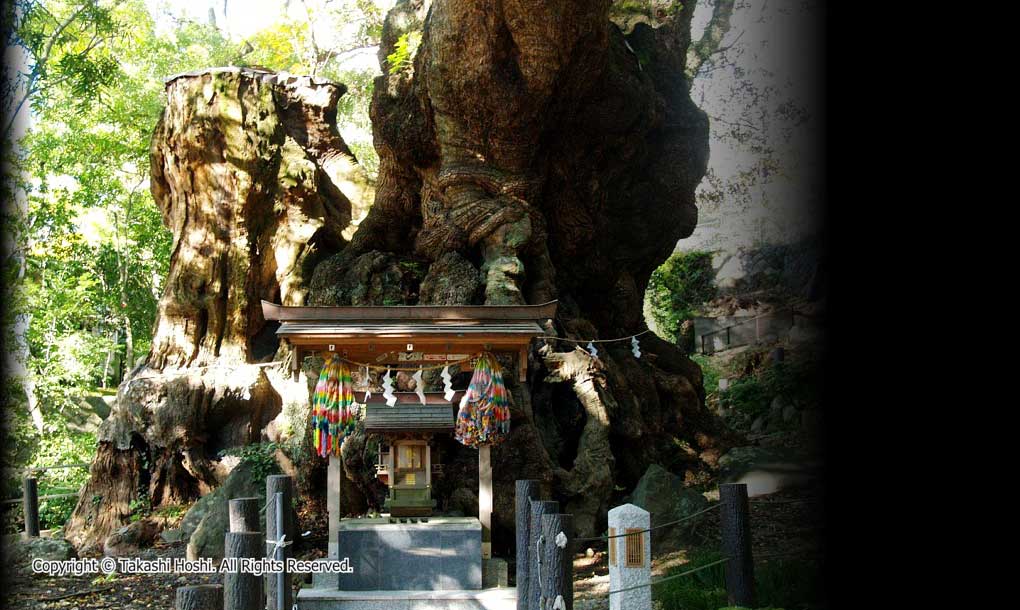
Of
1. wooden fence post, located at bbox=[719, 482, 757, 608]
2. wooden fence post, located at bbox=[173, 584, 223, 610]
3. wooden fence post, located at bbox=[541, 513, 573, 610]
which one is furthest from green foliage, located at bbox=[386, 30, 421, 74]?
wooden fence post, located at bbox=[173, 584, 223, 610]

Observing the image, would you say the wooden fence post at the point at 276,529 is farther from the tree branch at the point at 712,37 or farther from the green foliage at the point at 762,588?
the tree branch at the point at 712,37

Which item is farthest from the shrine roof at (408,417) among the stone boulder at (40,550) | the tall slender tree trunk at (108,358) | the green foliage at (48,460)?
the tall slender tree trunk at (108,358)

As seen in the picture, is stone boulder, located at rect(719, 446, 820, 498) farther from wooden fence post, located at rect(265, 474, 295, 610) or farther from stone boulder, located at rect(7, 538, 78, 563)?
stone boulder, located at rect(7, 538, 78, 563)

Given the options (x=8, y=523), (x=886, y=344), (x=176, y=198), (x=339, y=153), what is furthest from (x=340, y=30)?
(x=886, y=344)

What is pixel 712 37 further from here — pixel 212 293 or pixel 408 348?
pixel 408 348

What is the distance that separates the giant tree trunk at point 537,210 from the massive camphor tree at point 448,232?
30 millimetres

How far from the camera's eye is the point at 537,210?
11469 mm

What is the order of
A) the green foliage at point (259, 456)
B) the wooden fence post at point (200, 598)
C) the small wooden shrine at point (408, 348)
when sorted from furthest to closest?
the green foliage at point (259, 456) < the small wooden shrine at point (408, 348) < the wooden fence post at point (200, 598)

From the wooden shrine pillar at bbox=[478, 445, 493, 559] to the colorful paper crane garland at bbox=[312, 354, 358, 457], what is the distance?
1367mm

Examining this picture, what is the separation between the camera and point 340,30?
1903 cm

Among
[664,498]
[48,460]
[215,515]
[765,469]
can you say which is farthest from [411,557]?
[48,460]

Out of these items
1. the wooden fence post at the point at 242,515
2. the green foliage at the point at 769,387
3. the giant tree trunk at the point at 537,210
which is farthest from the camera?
the green foliage at the point at 769,387

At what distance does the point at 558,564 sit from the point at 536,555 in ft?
0.93

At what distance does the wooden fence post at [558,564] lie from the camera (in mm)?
4800
